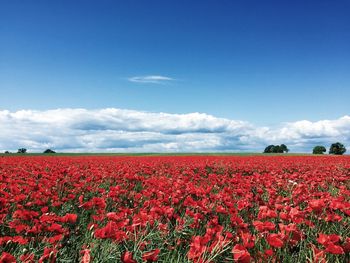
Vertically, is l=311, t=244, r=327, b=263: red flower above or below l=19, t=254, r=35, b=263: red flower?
below

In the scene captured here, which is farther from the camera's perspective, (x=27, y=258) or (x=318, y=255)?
(x=318, y=255)

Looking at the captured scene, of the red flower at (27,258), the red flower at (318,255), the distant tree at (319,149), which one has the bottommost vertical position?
the red flower at (318,255)

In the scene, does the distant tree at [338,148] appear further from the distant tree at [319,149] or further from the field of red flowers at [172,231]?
the field of red flowers at [172,231]

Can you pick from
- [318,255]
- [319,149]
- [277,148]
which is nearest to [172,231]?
[318,255]

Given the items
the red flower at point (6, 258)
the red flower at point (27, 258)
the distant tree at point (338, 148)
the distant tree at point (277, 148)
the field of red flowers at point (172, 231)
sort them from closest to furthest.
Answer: the red flower at point (6, 258)
the red flower at point (27, 258)
the field of red flowers at point (172, 231)
the distant tree at point (338, 148)
the distant tree at point (277, 148)

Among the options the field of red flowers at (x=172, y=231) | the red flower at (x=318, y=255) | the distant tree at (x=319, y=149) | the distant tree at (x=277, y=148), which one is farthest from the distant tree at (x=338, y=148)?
the red flower at (x=318, y=255)

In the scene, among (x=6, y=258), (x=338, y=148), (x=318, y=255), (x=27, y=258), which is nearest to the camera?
(x=6, y=258)

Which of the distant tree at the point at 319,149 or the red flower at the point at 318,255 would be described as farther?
the distant tree at the point at 319,149

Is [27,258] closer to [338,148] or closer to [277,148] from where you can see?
[338,148]

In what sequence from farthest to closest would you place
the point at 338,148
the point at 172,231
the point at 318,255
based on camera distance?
the point at 338,148, the point at 172,231, the point at 318,255

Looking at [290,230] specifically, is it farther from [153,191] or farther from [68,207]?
[68,207]

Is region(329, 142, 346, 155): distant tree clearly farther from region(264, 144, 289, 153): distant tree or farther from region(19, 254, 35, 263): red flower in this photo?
region(19, 254, 35, 263): red flower

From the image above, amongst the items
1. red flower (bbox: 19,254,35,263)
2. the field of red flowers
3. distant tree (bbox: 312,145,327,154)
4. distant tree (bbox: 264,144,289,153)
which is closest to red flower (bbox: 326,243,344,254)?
the field of red flowers

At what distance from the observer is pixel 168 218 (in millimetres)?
4633
